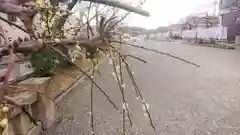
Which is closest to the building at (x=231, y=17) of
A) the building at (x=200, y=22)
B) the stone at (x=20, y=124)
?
the building at (x=200, y=22)

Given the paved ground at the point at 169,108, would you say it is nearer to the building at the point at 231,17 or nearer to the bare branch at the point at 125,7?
the bare branch at the point at 125,7

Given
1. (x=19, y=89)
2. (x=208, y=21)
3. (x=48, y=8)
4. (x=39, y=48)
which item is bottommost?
(x=19, y=89)

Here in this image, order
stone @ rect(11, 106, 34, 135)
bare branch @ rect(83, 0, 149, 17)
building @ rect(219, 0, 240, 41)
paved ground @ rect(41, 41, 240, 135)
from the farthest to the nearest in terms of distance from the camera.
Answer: building @ rect(219, 0, 240, 41) < paved ground @ rect(41, 41, 240, 135) < stone @ rect(11, 106, 34, 135) < bare branch @ rect(83, 0, 149, 17)

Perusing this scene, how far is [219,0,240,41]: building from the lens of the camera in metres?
25.6

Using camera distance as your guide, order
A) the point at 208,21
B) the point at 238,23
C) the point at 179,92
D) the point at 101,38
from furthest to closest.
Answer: the point at 208,21 → the point at 238,23 → the point at 179,92 → the point at 101,38

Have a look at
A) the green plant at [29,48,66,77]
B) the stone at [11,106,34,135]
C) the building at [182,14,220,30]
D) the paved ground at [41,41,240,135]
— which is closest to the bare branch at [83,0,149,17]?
the green plant at [29,48,66,77]

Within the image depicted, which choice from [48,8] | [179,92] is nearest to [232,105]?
[179,92]

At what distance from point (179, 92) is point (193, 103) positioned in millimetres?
1012

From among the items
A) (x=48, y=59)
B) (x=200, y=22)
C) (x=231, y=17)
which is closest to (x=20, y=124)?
(x=48, y=59)

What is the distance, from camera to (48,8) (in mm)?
1104

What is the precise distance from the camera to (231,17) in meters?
27.1

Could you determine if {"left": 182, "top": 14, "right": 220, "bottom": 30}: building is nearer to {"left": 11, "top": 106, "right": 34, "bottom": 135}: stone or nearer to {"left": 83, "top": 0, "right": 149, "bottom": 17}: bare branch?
{"left": 11, "top": 106, "right": 34, "bottom": 135}: stone

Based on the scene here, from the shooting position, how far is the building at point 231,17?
25586 millimetres

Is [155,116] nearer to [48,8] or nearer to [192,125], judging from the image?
[192,125]
